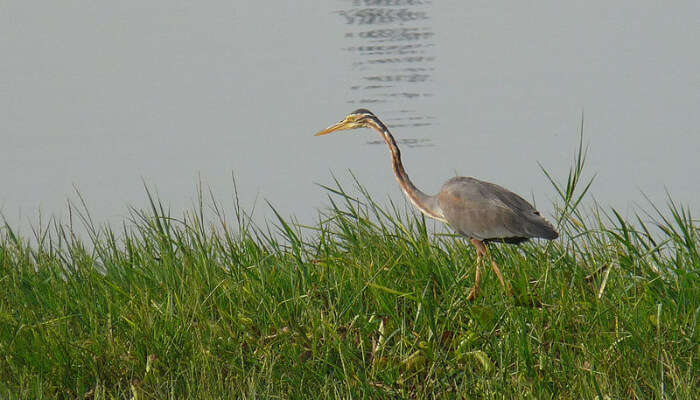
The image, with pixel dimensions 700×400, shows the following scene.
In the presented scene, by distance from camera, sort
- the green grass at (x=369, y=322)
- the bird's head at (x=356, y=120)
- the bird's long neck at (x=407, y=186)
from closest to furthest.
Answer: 1. the green grass at (x=369, y=322)
2. the bird's long neck at (x=407, y=186)
3. the bird's head at (x=356, y=120)

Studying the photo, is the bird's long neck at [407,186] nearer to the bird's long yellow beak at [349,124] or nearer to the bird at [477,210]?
the bird at [477,210]

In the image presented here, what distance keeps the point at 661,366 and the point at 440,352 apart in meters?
0.99

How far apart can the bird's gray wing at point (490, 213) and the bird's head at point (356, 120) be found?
612 mm

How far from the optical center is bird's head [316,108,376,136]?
5.65 m

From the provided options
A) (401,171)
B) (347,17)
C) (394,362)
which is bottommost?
(394,362)

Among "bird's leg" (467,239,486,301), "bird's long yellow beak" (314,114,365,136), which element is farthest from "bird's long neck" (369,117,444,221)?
"bird's leg" (467,239,486,301)

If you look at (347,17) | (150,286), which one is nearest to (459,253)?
(150,286)

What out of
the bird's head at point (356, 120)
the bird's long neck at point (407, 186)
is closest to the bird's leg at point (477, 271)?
the bird's long neck at point (407, 186)

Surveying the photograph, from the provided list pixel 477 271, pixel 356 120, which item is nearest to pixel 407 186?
pixel 356 120

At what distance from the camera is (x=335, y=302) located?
4910 mm

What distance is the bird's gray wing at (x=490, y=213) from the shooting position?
5.20 m

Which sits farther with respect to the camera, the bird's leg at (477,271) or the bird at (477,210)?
the bird at (477,210)

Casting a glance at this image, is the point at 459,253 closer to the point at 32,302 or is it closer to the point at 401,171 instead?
the point at 401,171

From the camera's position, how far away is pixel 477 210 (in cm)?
524
